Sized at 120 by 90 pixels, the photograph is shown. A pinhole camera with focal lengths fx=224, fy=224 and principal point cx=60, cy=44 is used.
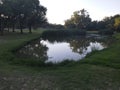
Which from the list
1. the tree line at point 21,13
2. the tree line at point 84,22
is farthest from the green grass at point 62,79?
the tree line at point 84,22

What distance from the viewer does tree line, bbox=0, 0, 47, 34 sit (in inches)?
2162

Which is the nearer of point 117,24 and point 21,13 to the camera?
point 21,13

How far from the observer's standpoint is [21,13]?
62.8 metres

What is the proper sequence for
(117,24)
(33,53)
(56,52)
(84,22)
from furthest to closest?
(84,22)
(117,24)
(56,52)
(33,53)

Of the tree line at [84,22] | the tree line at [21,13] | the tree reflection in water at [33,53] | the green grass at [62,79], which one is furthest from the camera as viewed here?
the tree line at [84,22]

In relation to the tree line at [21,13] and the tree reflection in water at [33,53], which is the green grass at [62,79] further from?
the tree line at [21,13]

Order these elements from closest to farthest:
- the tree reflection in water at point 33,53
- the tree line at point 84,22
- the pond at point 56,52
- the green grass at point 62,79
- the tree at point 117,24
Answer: the green grass at point 62,79, the pond at point 56,52, the tree reflection in water at point 33,53, the tree at point 117,24, the tree line at point 84,22

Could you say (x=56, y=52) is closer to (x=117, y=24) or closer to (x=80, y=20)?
(x=117, y=24)

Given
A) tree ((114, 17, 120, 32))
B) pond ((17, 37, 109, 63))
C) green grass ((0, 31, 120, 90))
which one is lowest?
pond ((17, 37, 109, 63))

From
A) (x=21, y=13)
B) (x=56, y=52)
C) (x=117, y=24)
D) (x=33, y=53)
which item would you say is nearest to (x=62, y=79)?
(x=33, y=53)

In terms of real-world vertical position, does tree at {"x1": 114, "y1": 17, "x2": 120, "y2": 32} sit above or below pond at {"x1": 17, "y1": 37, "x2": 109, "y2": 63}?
above

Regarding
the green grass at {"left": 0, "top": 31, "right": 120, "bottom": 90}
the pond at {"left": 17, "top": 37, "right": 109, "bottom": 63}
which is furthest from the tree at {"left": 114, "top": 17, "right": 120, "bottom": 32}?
the green grass at {"left": 0, "top": 31, "right": 120, "bottom": 90}

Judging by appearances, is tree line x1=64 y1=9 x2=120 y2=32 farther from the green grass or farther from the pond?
the green grass

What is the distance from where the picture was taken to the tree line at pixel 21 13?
5491 centimetres
